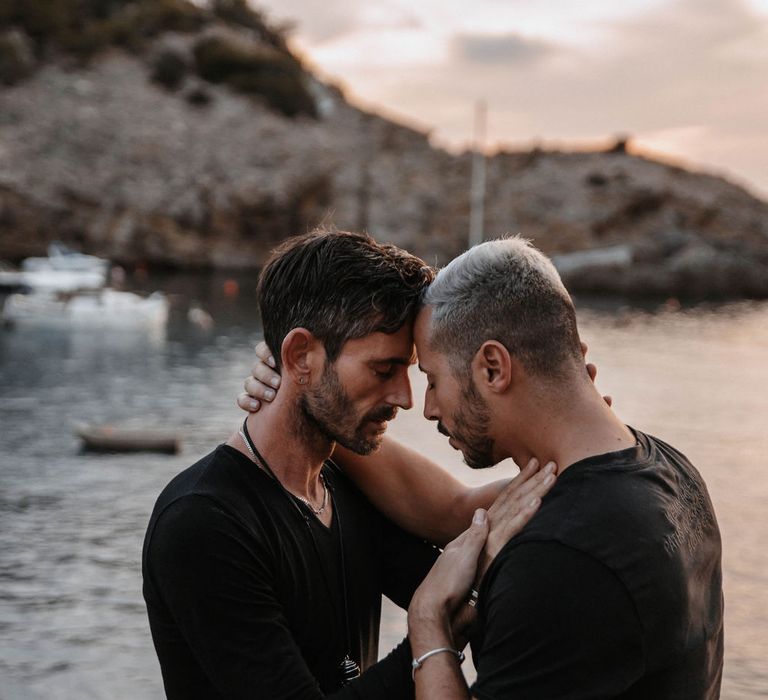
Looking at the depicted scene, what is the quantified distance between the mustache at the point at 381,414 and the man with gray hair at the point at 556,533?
0.77 ft

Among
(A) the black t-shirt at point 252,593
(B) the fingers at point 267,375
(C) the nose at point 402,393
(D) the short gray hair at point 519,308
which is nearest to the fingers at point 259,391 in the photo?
(B) the fingers at point 267,375

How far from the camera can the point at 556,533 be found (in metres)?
2.36

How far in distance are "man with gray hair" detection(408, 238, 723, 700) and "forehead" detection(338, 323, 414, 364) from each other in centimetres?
11

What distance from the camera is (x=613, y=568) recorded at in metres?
2.31

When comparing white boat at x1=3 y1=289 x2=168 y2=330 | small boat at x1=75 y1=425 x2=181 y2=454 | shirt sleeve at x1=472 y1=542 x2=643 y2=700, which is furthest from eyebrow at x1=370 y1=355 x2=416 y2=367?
white boat at x1=3 y1=289 x2=168 y2=330

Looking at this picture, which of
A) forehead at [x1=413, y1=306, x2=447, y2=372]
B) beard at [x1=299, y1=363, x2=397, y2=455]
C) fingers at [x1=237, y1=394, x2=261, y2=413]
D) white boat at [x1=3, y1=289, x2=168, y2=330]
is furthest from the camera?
white boat at [x1=3, y1=289, x2=168, y2=330]

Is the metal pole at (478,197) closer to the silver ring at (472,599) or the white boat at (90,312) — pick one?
the white boat at (90,312)

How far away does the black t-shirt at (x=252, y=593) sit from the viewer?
2.79m

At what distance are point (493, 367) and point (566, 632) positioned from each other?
0.73 metres

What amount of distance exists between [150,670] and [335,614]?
7533 mm

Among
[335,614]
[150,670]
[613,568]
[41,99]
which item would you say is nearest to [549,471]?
[613,568]

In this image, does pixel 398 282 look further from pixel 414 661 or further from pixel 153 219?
pixel 153 219

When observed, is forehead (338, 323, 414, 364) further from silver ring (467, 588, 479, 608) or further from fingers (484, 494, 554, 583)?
silver ring (467, 588, 479, 608)

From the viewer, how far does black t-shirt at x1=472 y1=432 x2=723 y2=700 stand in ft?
7.56
